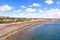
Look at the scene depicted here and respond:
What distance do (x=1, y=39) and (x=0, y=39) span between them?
15 cm

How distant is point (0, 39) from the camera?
18.8 meters

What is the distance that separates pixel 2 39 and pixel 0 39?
11.2 inches

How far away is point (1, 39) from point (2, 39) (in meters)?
0.14

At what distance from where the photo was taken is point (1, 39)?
1891 centimetres

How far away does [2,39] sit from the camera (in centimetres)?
1895
